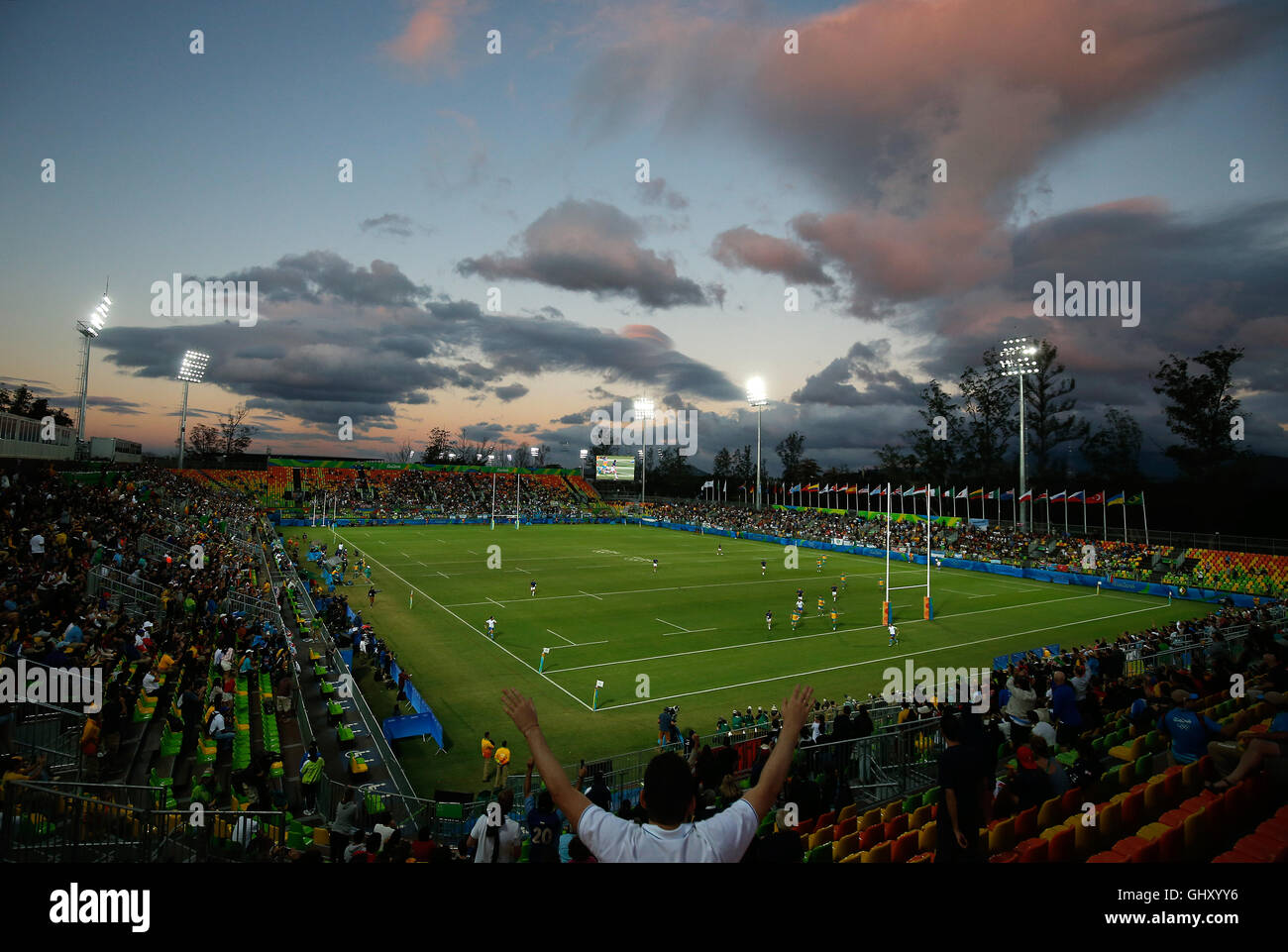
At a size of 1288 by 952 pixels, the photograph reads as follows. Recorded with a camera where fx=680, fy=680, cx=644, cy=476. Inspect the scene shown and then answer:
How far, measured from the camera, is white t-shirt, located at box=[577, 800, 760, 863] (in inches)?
108

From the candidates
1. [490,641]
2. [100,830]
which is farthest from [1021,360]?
[100,830]

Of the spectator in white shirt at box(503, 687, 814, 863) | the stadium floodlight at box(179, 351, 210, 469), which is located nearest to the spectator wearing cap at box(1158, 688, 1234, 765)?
the spectator in white shirt at box(503, 687, 814, 863)

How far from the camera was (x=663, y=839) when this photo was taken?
2777 millimetres

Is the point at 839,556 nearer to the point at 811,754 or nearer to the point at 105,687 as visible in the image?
the point at 811,754

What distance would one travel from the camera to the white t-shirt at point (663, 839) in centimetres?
275

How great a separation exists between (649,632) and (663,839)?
97.1 feet

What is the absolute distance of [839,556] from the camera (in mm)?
60156

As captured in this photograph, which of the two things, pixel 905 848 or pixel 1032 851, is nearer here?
pixel 1032 851

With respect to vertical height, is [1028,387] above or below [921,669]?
above

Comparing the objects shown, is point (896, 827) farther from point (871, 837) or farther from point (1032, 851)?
point (1032, 851)

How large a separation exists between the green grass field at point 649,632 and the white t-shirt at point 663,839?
49.6ft

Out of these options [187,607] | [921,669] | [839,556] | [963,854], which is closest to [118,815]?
[963,854]
